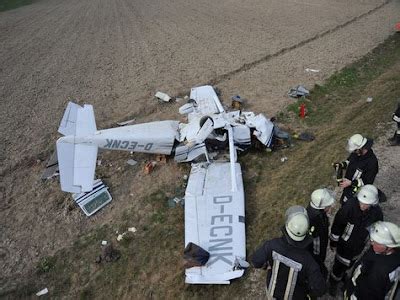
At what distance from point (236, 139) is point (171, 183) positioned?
216 centimetres

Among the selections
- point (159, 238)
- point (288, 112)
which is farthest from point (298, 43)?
point (159, 238)

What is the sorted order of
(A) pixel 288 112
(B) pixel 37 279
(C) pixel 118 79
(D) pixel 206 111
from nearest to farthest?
(B) pixel 37 279 → (D) pixel 206 111 → (A) pixel 288 112 → (C) pixel 118 79

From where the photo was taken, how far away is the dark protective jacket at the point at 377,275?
3.94m

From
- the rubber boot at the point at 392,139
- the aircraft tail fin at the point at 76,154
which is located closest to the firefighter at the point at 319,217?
the aircraft tail fin at the point at 76,154

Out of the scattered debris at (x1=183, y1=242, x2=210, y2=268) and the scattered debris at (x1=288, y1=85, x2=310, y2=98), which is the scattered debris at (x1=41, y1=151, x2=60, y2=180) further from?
the scattered debris at (x1=288, y1=85, x2=310, y2=98)

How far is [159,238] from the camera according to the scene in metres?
7.96

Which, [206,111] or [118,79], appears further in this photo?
[118,79]

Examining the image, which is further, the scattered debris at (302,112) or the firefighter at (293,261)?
the scattered debris at (302,112)

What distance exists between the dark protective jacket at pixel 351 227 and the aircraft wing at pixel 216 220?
1.98 metres

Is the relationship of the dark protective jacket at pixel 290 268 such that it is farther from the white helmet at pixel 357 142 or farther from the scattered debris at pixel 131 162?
the scattered debris at pixel 131 162

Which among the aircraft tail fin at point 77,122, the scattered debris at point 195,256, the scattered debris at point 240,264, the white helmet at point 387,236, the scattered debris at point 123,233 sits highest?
the white helmet at point 387,236

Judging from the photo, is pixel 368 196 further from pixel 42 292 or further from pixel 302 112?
pixel 302 112

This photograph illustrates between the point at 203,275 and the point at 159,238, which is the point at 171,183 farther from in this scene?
the point at 203,275

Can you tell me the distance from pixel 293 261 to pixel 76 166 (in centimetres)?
609
